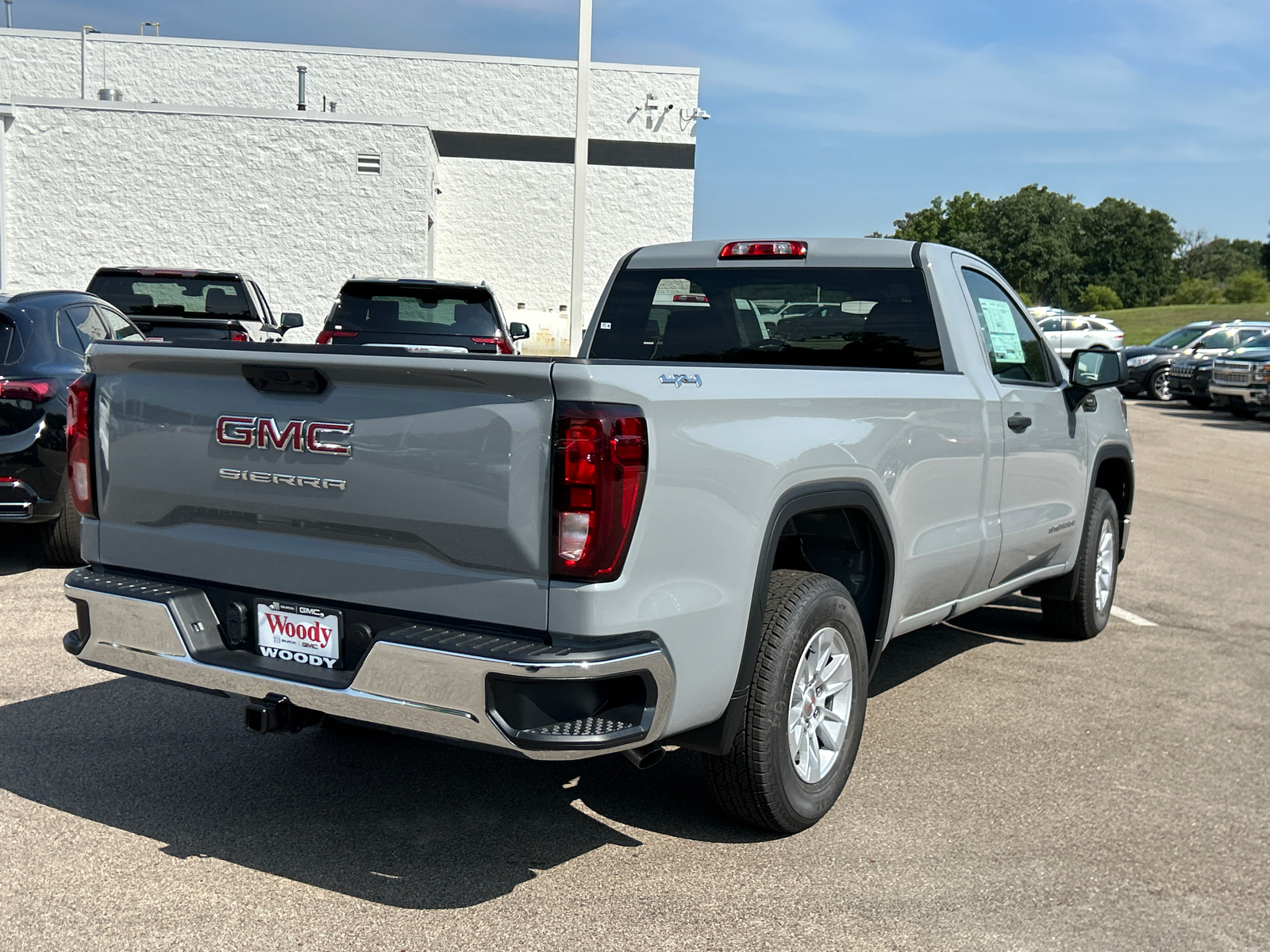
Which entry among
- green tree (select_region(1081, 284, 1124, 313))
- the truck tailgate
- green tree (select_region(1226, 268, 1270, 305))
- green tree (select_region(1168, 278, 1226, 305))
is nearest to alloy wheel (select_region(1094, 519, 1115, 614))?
the truck tailgate

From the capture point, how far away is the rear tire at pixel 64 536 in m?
7.55

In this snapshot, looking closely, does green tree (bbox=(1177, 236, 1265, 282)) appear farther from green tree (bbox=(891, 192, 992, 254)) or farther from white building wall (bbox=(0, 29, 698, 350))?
white building wall (bbox=(0, 29, 698, 350))

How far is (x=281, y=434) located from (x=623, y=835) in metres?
1.69

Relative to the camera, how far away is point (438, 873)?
3.65 metres

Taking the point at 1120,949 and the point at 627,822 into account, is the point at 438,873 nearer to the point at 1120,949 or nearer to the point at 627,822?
the point at 627,822

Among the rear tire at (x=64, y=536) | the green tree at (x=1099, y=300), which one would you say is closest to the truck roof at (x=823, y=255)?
the rear tire at (x=64, y=536)

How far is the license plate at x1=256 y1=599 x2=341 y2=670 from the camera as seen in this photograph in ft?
11.2

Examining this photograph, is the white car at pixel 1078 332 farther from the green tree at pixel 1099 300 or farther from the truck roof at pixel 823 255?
the green tree at pixel 1099 300

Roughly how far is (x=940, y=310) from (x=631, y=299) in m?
1.37

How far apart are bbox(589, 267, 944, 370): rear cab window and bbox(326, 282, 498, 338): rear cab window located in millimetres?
6576

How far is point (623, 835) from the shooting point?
3986mm

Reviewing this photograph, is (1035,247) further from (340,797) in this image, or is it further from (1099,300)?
(340,797)

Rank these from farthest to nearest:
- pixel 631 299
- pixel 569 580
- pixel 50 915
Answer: pixel 631 299, pixel 50 915, pixel 569 580

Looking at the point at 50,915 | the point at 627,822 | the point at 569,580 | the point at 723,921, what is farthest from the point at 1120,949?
the point at 50,915
